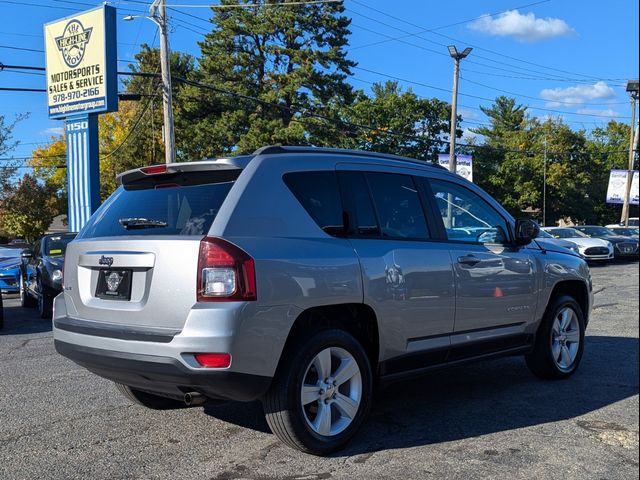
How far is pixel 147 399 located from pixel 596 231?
1008 inches

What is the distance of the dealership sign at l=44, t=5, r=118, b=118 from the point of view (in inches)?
738

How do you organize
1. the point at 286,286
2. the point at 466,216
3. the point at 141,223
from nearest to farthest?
1. the point at 286,286
2. the point at 141,223
3. the point at 466,216

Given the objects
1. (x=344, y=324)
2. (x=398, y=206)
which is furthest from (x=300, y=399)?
(x=398, y=206)

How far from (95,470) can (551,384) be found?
4.02 metres

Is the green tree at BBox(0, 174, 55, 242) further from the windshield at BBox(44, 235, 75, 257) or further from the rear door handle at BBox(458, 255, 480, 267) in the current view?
the rear door handle at BBox(458, 255, 480, 267)

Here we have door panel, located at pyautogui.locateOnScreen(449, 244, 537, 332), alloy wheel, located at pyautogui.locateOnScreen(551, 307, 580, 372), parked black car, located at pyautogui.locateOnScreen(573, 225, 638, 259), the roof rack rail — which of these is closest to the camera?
the roof rack rail

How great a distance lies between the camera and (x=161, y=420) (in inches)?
193

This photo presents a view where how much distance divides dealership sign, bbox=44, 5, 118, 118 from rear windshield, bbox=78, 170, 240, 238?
15.4 m

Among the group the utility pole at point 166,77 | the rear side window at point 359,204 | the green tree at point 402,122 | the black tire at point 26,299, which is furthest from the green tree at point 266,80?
the rear side window at point 359,204

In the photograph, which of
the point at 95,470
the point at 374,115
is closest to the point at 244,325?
the point at 95,470

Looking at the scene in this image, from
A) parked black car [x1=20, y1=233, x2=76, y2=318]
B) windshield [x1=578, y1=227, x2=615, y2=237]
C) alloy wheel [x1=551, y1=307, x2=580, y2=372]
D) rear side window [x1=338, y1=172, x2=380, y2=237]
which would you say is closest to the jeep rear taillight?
rear side window [x1=338, y1=172, x2=380, y2=237]

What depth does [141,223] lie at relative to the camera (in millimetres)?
4230

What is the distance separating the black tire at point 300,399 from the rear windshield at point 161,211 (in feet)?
3.21

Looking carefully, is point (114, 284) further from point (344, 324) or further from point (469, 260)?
point (469, 260)
